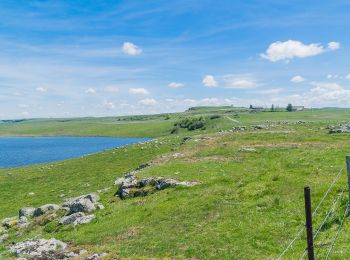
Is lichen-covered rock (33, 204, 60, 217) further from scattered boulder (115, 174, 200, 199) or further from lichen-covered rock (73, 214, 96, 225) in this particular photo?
lichen-covered rock (73, 214, 96, 225)

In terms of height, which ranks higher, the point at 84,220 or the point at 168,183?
the point at 168,183

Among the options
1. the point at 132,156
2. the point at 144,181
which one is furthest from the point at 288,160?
the point at 132,156

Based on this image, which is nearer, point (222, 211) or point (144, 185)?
point (222, 211)

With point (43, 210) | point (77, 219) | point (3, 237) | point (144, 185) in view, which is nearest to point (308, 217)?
point (77, 219)

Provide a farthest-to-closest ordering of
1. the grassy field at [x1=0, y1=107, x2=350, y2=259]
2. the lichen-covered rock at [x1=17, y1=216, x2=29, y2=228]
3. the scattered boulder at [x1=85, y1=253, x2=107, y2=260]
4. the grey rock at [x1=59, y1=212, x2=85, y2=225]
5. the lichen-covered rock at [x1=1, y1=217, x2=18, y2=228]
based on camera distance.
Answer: the lichen-covered rock at [x1=1, y1=217, x2=18, y2=228]
the lichen-covered rock at [x1=17, y1=216, x2=29, y2=228]
the grey rock at [x1=59, y1=212, x2=85, y2=225]
the scattered boulder at [x1=85, y1=253, x2=107, y2=260]
the grassy field at [x1=0, y1=107, x2=350, y2=259]

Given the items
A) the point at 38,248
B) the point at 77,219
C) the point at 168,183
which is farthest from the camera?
the point at 168,183

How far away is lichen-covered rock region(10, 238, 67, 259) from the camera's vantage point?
26234 mm

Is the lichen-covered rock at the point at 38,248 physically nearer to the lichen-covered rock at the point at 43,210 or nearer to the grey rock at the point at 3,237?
the grey rock at the point at 3,237

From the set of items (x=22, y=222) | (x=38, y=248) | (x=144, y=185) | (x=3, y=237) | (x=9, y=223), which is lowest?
(x=3, y=237)

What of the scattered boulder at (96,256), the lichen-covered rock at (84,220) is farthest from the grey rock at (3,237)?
the scattered boulder at (96,256)

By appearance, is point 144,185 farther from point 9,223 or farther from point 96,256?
point 96,256

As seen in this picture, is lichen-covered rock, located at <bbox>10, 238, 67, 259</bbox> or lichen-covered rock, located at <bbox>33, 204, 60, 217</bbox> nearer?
lichen-covered rock, located at <bbox>10, 238, 67, 259</bbox>

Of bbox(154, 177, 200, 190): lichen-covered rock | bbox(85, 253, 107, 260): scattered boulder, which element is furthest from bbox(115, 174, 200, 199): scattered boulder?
bbox(85, 253, 107, 260): scattered boulder

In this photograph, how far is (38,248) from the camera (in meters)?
27.1
